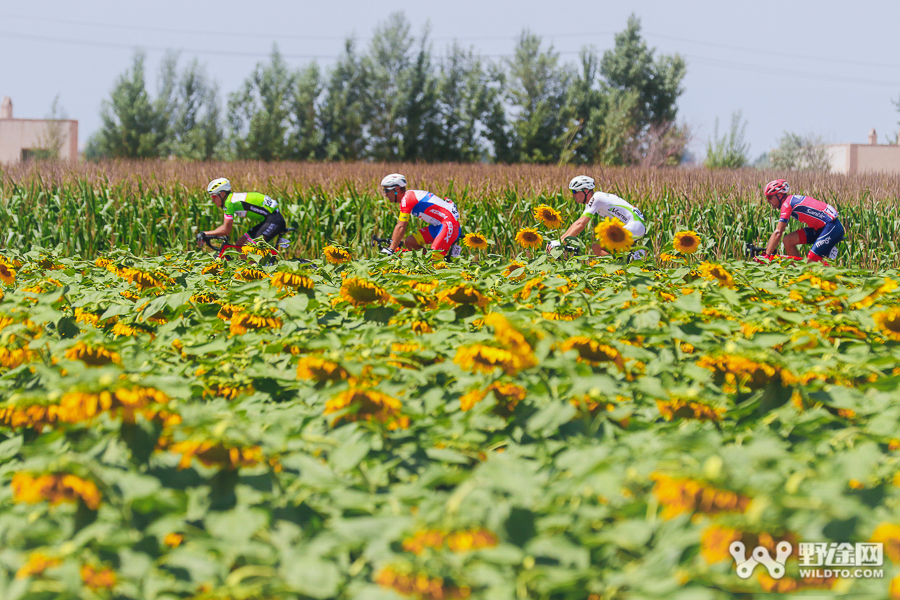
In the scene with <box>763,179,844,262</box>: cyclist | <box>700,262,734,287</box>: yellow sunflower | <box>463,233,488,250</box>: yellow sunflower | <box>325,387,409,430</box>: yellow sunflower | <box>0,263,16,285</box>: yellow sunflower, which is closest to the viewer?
<box>325,387,409,430</box>: yellow sunflower

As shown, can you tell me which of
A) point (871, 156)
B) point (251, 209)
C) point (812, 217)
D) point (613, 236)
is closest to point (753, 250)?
point (812, 217)

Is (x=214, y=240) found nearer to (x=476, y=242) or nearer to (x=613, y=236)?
(x=476, y=242)

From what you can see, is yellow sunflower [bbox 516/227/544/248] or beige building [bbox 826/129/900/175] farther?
beige building [bbox 826/129/900/175]

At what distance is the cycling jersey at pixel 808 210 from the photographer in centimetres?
902

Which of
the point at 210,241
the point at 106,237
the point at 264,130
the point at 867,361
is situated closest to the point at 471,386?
the point at 867,361

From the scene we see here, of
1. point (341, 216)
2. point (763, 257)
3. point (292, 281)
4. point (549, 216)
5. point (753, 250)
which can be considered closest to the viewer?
point (292, 281)

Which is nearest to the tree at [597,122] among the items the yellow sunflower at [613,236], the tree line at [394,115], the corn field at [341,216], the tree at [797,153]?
the tree line at [394,115]

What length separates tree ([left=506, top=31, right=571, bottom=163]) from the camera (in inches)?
1708

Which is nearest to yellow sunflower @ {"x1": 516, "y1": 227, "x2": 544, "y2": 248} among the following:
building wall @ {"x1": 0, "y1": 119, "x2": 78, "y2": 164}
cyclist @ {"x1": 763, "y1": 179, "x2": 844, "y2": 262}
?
cyclist @ {"x1": 763, "y1": 179, "x2": 844, "y2": 262}

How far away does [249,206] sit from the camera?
955cm

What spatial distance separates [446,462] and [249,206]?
8.44 m

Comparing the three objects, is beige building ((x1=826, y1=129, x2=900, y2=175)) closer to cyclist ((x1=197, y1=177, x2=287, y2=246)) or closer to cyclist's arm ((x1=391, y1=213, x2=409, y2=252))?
cyclist ((x1=197, y1=177, x2=287, y2=246))

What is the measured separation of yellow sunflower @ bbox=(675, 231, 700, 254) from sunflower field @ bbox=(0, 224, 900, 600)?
2519mm

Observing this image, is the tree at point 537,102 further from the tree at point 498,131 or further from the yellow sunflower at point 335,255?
the yellow sunflower at point 335,255
